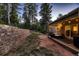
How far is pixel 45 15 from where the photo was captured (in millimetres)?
5613

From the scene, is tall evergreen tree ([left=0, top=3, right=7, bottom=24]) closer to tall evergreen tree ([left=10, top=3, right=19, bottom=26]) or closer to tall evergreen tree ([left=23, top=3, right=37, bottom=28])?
tall evergreen tree ([left=10, top=3, right=19, bottom=26])

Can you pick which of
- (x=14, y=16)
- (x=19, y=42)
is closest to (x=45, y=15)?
(x=14, y=16)

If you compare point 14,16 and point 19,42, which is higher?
point 14,16

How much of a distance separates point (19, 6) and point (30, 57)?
109 centimetres

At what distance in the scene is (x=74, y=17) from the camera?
5.33 m

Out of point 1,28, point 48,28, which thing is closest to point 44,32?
point 48,28

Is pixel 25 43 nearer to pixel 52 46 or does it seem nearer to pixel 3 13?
pixel 52 46

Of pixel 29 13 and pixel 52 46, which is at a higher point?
pixel 29 13

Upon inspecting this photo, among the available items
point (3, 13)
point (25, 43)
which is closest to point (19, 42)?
point (25, 43)

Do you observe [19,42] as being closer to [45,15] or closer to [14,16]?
[14,16]

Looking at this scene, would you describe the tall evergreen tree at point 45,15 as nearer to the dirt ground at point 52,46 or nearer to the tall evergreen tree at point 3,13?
the dirt ground at point 52,46

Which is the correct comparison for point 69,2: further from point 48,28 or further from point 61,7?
point 48,28

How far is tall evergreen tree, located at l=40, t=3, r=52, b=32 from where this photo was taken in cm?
556

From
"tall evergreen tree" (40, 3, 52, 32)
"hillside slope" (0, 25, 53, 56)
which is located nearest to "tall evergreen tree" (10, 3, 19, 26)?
"hillside slope" (0, 25, 53, 56)
